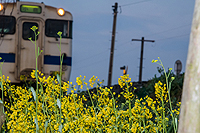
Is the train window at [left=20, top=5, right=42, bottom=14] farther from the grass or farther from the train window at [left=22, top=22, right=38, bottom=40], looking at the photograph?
the grass

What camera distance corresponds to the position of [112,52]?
20.0 m

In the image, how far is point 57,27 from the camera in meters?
10.9

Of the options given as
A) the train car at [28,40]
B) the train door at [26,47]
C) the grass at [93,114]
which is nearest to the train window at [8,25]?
the train car at [28,40]

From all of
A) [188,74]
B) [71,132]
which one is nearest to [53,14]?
[71,132]

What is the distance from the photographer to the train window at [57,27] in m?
10.8

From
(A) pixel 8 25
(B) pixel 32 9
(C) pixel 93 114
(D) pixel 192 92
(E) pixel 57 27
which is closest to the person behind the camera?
(D) pixel 192 92

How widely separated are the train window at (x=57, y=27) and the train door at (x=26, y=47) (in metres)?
0.22

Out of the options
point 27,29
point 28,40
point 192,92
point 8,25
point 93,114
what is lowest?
point 93,114

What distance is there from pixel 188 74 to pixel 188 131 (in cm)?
37

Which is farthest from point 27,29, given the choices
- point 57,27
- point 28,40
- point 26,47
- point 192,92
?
point 192,92

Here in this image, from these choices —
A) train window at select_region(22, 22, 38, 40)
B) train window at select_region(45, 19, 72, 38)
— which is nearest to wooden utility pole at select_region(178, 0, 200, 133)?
train window at select_region(45, 19, 72, 38)

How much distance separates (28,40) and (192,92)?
9362mm

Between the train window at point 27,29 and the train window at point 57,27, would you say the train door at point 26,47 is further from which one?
the train window at point 57,27

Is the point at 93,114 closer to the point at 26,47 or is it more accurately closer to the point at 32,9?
the point at 26,47
